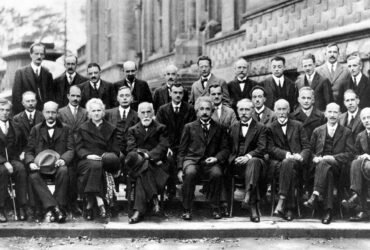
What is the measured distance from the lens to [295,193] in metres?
6.92

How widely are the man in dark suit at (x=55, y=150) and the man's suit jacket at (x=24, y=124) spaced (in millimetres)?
181

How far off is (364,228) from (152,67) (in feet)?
57.1

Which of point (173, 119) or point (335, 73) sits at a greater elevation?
point (335, 73)

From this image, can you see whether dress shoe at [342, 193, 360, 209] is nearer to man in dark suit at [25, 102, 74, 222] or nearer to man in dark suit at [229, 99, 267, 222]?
man in dark suit at [229, 99, 267, 222]

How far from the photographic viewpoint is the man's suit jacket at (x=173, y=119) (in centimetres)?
789

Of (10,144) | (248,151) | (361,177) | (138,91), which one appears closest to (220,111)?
(248,151)

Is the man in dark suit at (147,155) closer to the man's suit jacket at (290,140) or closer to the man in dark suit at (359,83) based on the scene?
the man's suit jacket at (290,140)

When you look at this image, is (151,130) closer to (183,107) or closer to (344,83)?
(183,107)

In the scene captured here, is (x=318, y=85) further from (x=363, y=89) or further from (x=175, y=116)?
(x=175, y=116)

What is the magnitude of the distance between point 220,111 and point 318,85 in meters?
1.47

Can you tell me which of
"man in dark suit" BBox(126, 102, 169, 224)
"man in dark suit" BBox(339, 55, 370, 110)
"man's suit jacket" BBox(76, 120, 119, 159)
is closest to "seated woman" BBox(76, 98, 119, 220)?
"man's suit jacket" BBox(76, 120, 119, 159)

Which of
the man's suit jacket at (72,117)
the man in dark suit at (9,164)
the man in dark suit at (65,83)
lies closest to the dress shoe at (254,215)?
the man's suit jacket at (72,117)

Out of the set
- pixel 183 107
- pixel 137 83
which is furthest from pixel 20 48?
pixel 183 107

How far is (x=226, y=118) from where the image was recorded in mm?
7855
